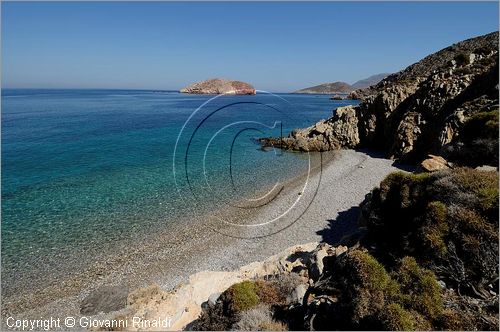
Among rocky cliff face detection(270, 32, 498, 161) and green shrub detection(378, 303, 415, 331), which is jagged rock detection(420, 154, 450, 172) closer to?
rocky cliff face detection(270, 32, 498, 161)

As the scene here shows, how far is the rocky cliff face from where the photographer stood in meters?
26.4

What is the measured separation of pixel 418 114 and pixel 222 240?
29529 millimetres

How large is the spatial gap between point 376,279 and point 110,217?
18.9 metres

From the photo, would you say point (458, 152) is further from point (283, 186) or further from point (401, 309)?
point (283, 186)

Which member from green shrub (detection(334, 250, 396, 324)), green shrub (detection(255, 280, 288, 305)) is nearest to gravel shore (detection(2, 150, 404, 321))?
green shrub (detection(255, 280, 288, 305))

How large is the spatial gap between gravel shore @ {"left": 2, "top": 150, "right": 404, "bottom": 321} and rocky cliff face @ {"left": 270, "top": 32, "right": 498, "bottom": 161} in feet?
29.1

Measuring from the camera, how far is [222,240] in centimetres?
1953

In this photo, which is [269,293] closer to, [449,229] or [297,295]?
[297,295]

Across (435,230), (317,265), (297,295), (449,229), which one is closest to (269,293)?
(297,295)

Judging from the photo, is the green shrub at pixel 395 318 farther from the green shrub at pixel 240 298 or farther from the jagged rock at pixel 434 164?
the jagged rock at pixel 434 164

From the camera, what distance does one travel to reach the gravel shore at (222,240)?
14573mm

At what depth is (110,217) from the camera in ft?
71.5

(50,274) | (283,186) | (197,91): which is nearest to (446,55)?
(283,186)

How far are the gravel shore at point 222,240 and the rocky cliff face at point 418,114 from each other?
8.88m
